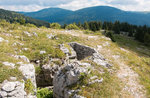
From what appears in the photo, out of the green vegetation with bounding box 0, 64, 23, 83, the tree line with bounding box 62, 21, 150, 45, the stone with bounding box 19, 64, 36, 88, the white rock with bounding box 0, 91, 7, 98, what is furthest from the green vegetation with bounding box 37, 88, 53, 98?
the tree line with bounding box 62, 21, 150, 45

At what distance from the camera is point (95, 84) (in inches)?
490

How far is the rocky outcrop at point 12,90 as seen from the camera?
9016mm

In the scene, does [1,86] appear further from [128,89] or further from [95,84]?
[128,89]

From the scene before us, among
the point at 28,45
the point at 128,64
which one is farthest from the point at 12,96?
the point at 128,64

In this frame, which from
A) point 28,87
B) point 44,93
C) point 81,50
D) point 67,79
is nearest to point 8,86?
point 28,87

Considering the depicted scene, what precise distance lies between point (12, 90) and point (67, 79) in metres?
6.05

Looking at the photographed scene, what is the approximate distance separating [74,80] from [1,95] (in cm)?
720

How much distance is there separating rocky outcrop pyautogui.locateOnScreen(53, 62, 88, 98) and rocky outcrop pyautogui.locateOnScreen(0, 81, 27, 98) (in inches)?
189

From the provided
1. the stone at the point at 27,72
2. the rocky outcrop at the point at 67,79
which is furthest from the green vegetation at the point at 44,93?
the stone at the point at 27,72

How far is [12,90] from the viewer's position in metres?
9.38

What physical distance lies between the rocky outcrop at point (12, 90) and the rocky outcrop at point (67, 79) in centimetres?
480

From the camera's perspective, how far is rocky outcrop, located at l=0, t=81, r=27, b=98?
29.6 ft

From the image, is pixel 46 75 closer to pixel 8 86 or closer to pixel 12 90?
pixel 8 86

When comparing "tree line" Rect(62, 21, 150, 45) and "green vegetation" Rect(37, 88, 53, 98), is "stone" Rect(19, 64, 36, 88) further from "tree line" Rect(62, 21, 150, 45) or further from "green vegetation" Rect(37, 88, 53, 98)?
"tree line" Rect(62, 21, 150, 45)
